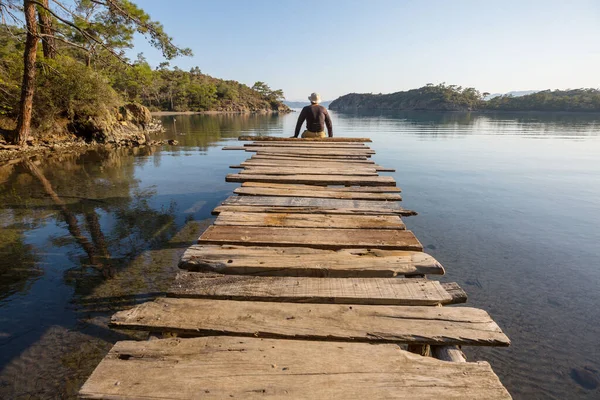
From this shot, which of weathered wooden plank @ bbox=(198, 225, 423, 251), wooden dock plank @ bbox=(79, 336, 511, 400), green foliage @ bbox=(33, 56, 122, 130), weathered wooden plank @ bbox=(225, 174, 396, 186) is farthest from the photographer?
green foliage @ bbox=(33, 56, 122, 130)

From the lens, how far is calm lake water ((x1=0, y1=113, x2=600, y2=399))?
4262mm

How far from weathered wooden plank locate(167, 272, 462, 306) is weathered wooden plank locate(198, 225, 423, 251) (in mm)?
635

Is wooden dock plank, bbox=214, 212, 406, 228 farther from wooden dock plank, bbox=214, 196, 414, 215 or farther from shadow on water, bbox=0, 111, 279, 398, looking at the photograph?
shadow on water, bbox=0, 111, 279, 398

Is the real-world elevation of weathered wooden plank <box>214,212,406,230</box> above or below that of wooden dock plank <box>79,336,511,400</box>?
above

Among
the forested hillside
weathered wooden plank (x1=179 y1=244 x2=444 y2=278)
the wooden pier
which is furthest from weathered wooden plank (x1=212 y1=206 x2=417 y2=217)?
the forested hillside

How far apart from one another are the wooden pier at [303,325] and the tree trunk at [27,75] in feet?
71.2

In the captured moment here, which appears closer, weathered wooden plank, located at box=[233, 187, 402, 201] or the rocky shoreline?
Answer: weathered wooden plank, located at box=[233, 187, 402, 201]

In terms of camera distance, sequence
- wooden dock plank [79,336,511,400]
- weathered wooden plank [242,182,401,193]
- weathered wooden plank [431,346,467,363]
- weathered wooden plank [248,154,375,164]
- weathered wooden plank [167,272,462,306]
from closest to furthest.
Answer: wooden dock plank [79,336,511,400] → weathered wooden plank [431,346,467,363] → weathered wooden plank [167,272,462,306] → weathered wooden plank [242,182,401,193] → weathered wooden plank [248,154,375,164]

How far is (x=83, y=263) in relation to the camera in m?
6.48

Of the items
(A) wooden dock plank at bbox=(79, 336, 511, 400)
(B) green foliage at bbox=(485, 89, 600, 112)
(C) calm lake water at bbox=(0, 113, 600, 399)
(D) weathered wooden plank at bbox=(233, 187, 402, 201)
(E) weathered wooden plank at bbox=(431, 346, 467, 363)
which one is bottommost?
→ (C) calm lake water at bbox=(0, 113, 600, 399)

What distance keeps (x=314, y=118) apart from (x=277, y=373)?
9.59 meters

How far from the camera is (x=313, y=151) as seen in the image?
8.73 m

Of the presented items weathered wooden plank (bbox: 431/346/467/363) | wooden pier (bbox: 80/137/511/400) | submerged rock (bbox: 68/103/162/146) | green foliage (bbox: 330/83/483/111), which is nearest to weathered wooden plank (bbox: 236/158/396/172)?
wooden pier (bbox: 80/137/511/400)

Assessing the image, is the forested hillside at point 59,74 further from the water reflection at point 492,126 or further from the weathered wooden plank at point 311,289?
the water reflection at point 492,126
